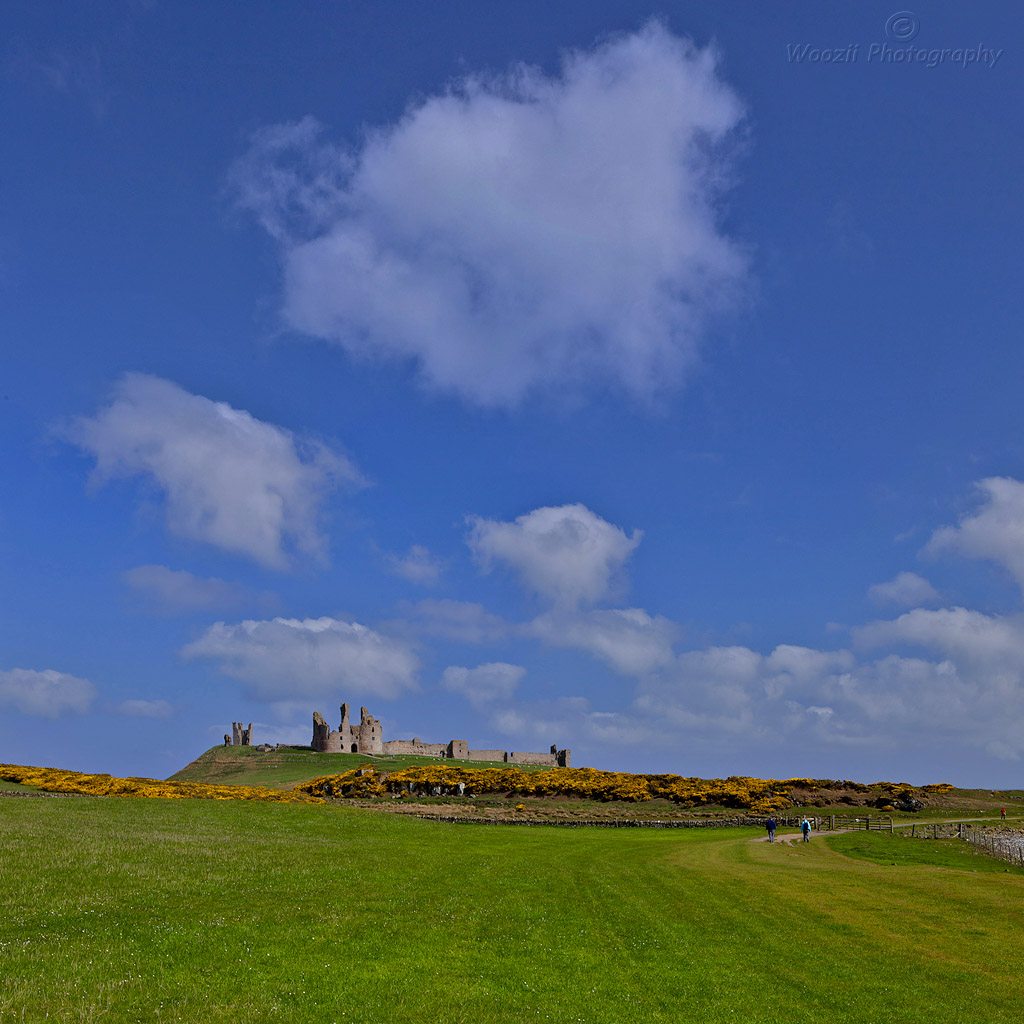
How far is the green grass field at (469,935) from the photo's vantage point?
48.7 feet

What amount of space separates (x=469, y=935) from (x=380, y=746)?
126 m

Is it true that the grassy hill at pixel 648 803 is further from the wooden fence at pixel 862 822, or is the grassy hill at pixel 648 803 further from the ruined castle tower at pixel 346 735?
the ruined castle tower at pixel 346 735

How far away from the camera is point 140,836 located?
112 feet

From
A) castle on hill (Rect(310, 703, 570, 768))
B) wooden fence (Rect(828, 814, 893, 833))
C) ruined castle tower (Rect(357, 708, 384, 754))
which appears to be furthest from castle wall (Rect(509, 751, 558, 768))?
wooden fence (Rect(828, 814, 893, 833))

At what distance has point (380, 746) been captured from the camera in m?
139

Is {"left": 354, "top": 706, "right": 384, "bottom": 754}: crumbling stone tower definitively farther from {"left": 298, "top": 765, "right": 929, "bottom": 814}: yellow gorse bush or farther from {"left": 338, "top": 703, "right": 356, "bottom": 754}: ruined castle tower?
{"left": 298, "top": 765, "right": 929, "bottom": 814}: yellow gorse bush

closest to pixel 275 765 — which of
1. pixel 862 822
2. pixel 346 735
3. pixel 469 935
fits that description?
pixel 346 735

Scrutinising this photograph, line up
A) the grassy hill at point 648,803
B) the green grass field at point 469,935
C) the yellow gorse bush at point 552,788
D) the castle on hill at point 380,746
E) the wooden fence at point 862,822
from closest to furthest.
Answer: the green grass field at point 469,935 → the wooden fence at point 862,822 → the grassy hill at point 648,803 → the yellow gorse bush at point 552,788 → the castle on hill at point 380,746

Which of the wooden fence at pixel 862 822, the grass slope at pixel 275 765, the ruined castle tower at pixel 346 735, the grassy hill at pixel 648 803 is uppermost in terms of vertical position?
the ruined castle tower at pixel 346 735

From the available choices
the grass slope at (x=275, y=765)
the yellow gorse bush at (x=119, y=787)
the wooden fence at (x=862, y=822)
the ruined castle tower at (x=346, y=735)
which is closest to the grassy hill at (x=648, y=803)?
the grass slope at (x=275, y=765)

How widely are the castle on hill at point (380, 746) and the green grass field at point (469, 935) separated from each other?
101829 millimetres

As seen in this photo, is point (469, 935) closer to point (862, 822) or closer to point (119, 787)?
point (119, 787)

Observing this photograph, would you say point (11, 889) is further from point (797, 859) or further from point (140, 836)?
point (797, 859)

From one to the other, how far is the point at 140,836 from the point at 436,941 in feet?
72.8
